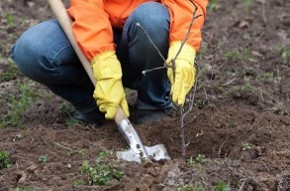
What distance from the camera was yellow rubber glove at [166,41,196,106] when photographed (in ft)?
10.9

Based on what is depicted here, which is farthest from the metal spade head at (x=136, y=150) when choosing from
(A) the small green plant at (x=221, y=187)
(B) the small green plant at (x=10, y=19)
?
(B) the small green plant at (x=10, y=19)

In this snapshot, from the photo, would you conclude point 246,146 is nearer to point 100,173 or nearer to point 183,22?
point 183,22

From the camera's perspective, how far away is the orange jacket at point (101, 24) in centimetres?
347

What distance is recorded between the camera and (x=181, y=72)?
3.33 m

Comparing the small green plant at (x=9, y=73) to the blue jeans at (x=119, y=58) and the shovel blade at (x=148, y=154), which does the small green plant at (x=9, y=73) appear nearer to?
the blue jeans at (x=119, y=58)

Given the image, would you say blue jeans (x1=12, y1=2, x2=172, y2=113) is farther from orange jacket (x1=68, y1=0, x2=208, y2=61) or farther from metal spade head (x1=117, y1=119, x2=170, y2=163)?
metal spade head (x1=117, y1=119, x2=170, y2=163)

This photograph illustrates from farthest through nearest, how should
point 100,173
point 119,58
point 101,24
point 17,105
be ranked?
point 17,105
point 119,58
point 101,24
point 100,173

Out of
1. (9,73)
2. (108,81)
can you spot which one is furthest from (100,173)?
(9,73)

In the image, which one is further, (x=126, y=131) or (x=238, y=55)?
(x=238, y=55)

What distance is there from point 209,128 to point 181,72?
53 cm

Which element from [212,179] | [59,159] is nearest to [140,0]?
[59,159]

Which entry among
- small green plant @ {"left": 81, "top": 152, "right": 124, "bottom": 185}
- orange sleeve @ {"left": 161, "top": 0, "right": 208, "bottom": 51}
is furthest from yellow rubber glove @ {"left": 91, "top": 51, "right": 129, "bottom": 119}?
small green plant @ {"left": 81, "top": 152, "right": 124, "bottom": 185}

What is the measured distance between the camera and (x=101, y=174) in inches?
115

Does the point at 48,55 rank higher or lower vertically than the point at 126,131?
higher
